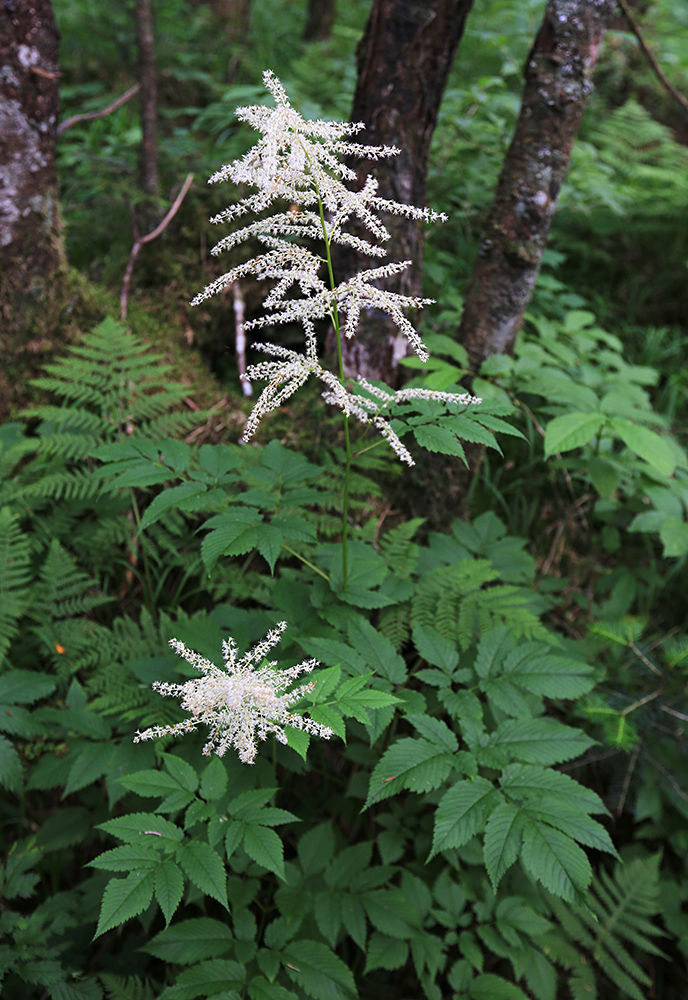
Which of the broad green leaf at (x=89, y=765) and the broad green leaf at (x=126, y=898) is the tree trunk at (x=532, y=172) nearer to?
the broad green leaf at (x=89, y=765)

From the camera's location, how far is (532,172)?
8.82ft

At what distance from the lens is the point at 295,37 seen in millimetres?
6953

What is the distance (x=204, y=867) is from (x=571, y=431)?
76.7 inches

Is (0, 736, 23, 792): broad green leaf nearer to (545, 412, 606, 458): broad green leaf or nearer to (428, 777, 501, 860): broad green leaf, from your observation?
(428, 777, 501, 860): broad green leaf

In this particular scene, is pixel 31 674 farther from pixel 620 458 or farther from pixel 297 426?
pixel 620 458

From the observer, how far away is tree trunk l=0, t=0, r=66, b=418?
2734 millimetres

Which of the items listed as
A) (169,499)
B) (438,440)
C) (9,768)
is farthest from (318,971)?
(438,440)

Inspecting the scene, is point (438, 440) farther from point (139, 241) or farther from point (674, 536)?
point (139, 241)

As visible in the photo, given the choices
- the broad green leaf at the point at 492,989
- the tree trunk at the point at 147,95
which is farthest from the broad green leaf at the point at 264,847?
the tree trunk at the point at 147,95

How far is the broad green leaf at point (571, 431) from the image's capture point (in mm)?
2312

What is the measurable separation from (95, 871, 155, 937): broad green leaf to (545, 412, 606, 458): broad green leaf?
189cm

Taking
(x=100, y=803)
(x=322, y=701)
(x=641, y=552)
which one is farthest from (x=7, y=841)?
(x=641, y=552)

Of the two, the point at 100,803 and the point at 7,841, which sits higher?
the point at 100,803

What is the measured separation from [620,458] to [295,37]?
698cm
